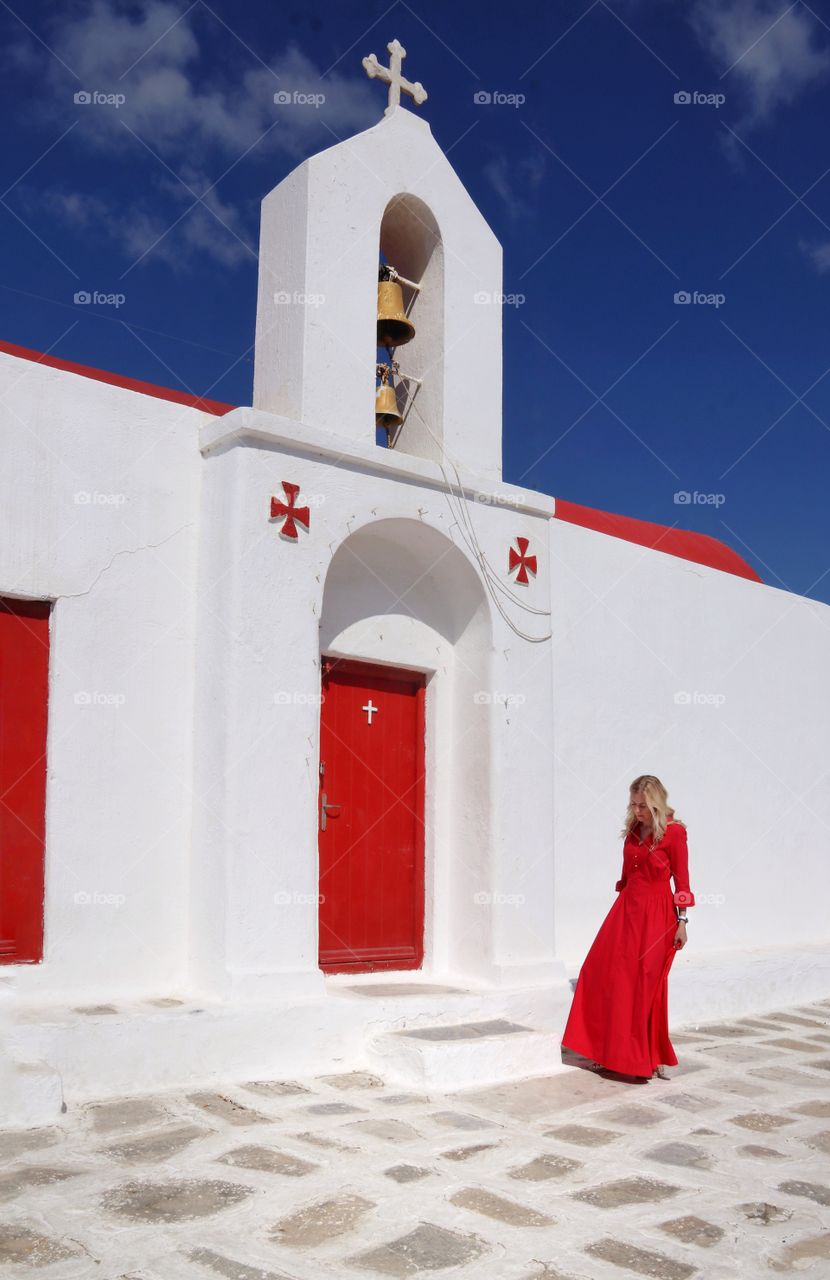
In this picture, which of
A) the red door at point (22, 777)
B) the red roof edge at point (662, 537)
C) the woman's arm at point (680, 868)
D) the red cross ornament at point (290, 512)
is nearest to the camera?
the red door at point (22, 777)

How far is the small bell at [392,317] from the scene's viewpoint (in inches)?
265

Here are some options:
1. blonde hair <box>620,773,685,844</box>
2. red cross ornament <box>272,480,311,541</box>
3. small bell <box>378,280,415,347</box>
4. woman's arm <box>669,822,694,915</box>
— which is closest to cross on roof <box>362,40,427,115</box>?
small bell <box>378,280,415,347</box>

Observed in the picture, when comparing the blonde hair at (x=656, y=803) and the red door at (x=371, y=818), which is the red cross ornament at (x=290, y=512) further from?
the blonde hair at (x=656, y=803)

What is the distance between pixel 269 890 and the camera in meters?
5.50

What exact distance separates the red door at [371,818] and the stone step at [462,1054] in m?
0.87

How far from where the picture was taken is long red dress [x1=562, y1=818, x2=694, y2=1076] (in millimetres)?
5754

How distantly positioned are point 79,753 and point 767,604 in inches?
257

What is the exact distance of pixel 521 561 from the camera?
6969 millimetres

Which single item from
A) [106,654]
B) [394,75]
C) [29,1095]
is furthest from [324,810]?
[394,75]

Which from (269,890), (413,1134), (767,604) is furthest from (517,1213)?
(767,604)

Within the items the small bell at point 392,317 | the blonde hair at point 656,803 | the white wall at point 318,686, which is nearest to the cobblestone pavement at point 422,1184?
the white wall at point 318,686

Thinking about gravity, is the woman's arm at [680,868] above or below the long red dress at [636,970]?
above

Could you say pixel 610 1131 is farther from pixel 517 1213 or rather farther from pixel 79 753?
pixel 79 753

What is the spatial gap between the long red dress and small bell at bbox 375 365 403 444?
2726mm
